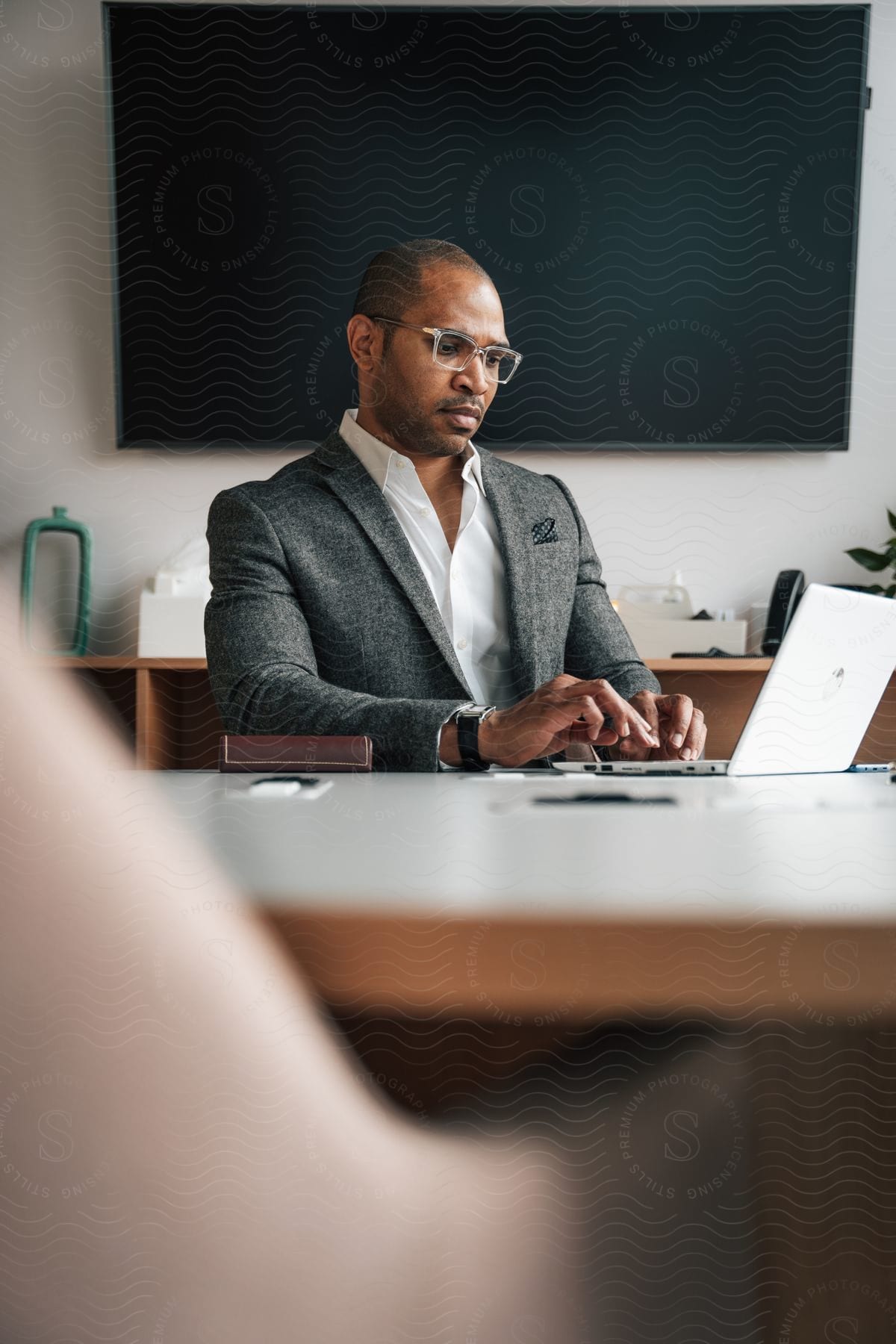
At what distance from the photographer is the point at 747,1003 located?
1.43 ft

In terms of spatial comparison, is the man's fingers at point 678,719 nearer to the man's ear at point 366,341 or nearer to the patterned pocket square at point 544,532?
the patterned pocket square at point 544,532

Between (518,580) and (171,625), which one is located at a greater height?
(518,580)

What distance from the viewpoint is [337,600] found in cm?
85

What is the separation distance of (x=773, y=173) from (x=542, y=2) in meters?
0.40

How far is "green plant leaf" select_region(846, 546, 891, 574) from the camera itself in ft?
5.03

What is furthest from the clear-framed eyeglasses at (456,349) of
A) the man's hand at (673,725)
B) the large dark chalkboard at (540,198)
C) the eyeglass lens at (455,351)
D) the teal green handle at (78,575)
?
the teal green handle at (78,575)

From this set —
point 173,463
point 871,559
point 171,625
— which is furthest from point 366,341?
point 871,559

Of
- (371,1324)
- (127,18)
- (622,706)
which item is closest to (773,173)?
(127,18)

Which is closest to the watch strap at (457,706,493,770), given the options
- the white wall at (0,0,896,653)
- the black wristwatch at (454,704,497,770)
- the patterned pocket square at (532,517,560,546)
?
the black wristwatch at (454,704,497,770)

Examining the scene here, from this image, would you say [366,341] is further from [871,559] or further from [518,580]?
[871,559]

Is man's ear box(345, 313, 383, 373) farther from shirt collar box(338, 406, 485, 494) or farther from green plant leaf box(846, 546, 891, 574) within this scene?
green plant leaf box(846, 546, 891, 574)

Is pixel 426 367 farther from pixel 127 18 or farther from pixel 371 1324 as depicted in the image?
pixel 127 18

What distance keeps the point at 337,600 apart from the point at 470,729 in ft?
0.63

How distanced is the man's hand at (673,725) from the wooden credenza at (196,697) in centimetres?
63
